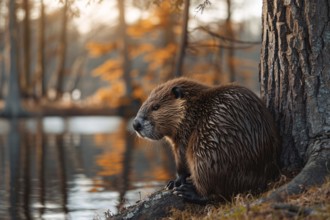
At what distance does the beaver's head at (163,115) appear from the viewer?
6.69 metres

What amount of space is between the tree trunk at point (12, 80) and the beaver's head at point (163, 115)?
28897 millimetres

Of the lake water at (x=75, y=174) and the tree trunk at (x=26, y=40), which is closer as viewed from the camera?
the lake water at (x=75, y=174)

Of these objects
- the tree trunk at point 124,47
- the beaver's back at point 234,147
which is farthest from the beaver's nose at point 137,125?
the tree trunk at point 124,47

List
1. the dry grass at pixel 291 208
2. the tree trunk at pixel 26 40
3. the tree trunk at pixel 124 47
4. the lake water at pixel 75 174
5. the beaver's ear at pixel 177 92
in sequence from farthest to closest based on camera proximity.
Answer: the tree trunk at pixel 26 40
the tree trunk at pixel 124 47
the lake water at pixel 75 174
the beaver's ear at pixel 177 92
the dry grass at pixel 291 208

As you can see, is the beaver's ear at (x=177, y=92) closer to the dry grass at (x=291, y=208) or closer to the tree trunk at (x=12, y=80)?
the dry grass at (x=291, y=208)

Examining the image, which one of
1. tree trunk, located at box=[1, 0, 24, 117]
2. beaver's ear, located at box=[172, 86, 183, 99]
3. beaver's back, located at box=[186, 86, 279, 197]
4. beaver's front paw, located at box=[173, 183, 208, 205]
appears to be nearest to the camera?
beaver's back, located at box=[186, 86, 279, 197]

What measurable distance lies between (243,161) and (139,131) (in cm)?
119

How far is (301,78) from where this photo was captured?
631 cm

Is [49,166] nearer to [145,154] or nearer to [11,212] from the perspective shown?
[145,154]

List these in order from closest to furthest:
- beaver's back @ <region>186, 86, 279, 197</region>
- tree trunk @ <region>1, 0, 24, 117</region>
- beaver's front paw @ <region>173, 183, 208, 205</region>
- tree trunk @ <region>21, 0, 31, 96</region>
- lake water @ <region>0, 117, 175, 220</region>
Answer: beaver's back @ <region>186, 86, 279, 197</region>, beaver's front paw @ <region>173, 183, 208, 205</region>, lake water @ <region>0, 117, 175, 220</region>, tree trunk @ <region>1, 0, 24, 117</region>, tree trunk @ <region>21, 0, 31, 96</region>

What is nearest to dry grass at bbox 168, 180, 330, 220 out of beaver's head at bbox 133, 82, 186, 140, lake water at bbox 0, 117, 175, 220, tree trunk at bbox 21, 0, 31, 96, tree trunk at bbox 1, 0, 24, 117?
beaver's head at bbox 133, 82, 186, 140

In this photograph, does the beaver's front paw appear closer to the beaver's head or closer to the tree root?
the beaver's head

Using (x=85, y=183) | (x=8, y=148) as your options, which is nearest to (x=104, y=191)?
(x=85, y=183)

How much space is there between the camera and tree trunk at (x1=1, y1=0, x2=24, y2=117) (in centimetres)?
3478
